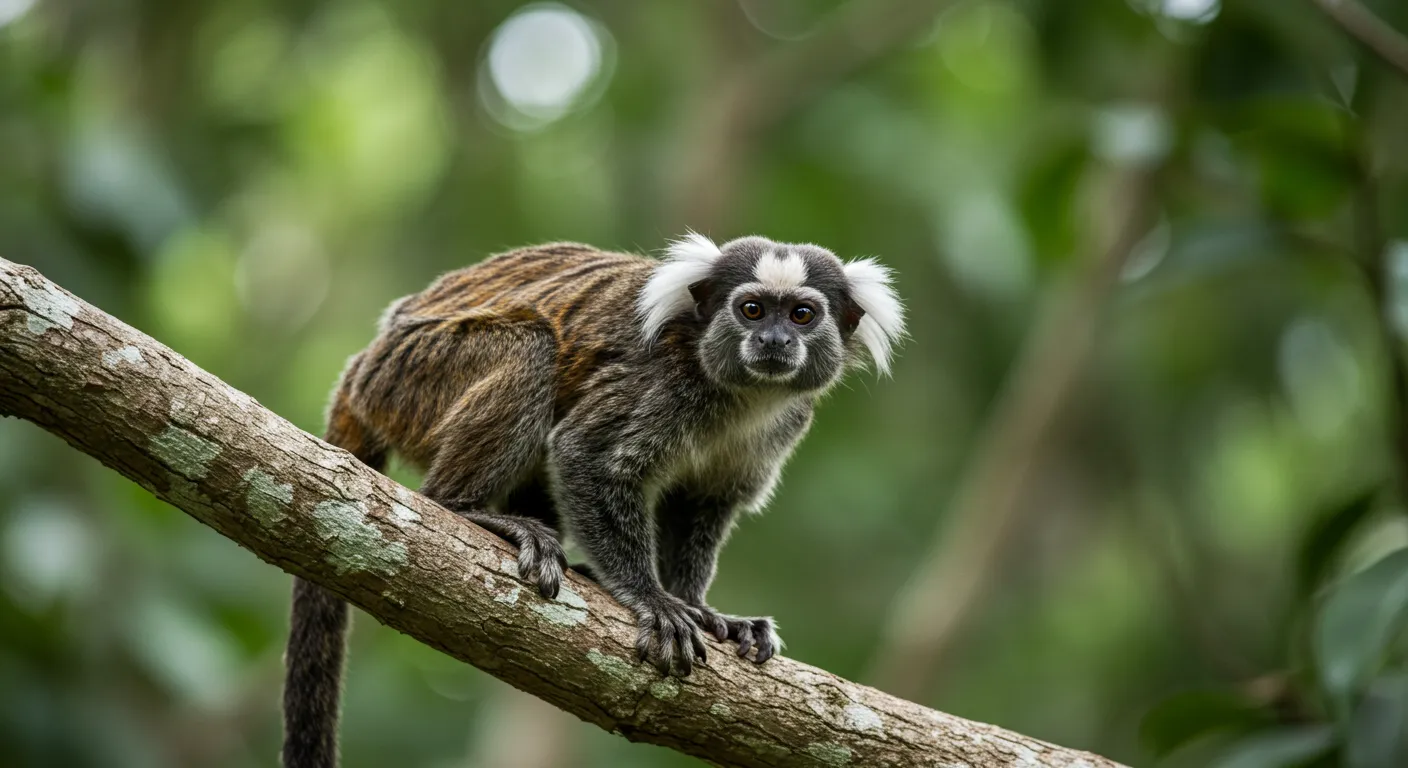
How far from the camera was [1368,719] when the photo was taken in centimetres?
573

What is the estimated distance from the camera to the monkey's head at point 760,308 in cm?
491

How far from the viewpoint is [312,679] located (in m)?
4.68

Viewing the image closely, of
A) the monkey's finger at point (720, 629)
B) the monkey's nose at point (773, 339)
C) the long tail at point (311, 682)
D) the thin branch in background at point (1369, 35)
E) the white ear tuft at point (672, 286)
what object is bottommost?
the long tail at point (311, 682)

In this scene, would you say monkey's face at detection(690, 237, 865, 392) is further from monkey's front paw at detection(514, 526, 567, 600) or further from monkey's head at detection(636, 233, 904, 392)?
monkey's front paw at detection(514, 526, 567, 600)

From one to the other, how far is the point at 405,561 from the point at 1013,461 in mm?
5721

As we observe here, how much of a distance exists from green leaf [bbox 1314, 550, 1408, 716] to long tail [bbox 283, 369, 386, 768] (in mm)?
3594

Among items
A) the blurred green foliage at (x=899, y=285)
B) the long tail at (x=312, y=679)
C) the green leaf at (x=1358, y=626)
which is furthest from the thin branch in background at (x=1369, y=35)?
the long tail at (x=312, y=679)

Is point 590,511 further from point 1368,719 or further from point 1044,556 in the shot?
point 1044,556

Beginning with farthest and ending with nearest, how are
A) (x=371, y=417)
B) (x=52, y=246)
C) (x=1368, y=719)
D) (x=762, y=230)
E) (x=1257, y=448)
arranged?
(x=1257, y=448) → (x=762, y=230) → (x=52, y=246) → (x=1368, y=719) → (x=371, y=417)

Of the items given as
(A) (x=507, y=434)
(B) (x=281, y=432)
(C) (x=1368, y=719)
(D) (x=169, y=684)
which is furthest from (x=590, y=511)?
(D) (x=169, y=684)

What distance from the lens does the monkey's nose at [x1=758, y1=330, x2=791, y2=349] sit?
4.86 metres

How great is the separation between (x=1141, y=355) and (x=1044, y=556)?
1.71 metres

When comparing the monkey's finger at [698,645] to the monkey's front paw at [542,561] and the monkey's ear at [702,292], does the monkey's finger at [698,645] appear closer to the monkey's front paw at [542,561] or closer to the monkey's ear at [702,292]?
the monkey's front paw at [542,561]

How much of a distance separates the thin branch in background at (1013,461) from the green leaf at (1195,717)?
2210 millimetres
